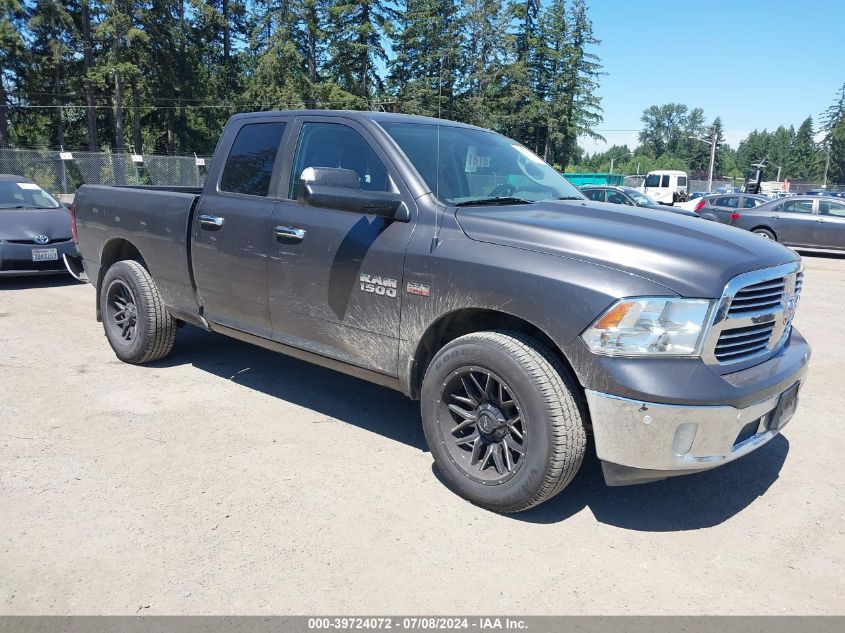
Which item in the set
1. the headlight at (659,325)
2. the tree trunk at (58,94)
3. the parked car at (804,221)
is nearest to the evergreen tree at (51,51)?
the tree trunk at (58,94)

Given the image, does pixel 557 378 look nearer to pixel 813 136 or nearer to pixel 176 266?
pixel 176 266

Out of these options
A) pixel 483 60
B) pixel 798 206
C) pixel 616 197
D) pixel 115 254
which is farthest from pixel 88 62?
pixel 115 254

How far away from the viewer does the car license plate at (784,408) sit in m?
3.29

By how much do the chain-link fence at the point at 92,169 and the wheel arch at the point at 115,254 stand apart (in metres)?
20.3

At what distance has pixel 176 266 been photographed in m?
5.05

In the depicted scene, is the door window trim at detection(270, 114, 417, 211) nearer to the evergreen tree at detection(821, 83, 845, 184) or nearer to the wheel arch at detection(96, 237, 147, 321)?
the wheel arch at detection(96, 237, 147, 321)

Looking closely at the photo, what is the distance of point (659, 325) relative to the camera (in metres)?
2.86

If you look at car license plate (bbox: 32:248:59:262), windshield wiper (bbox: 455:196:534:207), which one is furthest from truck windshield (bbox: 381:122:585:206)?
car license plate (bbox: 32:248:59:262)

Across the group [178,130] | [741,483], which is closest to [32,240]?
[741,483]

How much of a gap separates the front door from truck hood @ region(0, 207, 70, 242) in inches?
257

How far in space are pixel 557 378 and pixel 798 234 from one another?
16628 millimetres

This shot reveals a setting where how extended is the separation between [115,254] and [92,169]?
2357 cm

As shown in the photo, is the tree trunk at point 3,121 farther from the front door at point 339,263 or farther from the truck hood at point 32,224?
the front door at point 339,263

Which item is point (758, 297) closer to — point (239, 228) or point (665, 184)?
point (239, 228)
